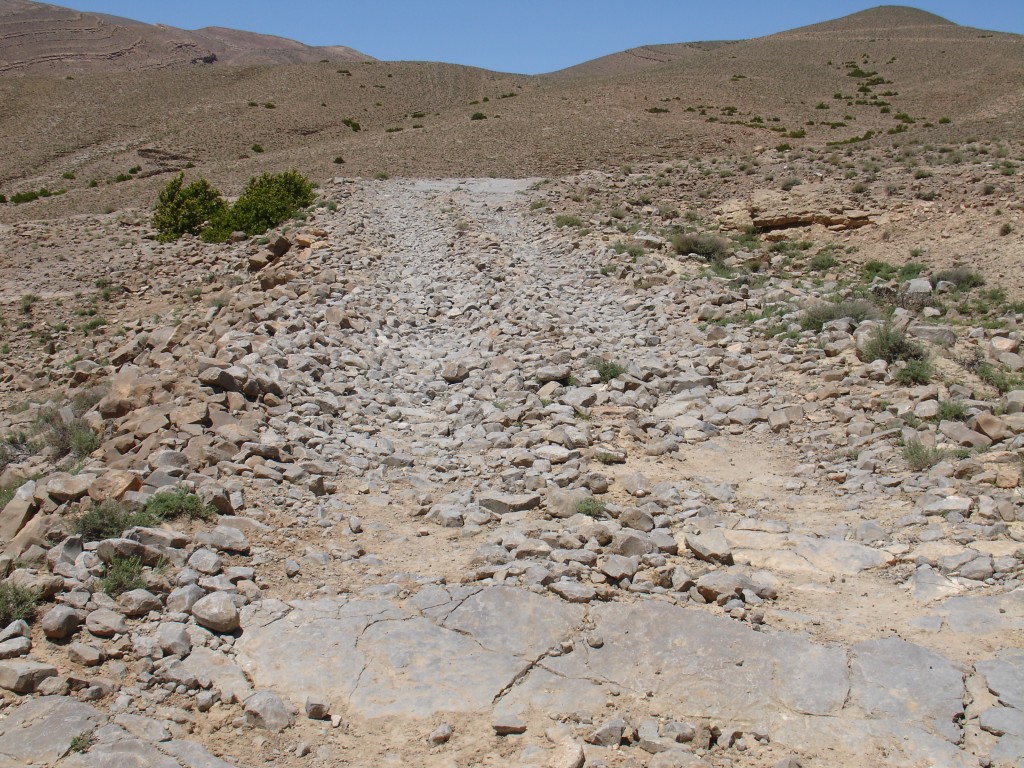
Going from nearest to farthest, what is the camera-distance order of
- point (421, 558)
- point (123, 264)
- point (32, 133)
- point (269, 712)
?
1. point (269, 712)
2. point (421, 558)
3. point (123, 264)
4. point (32, 133)

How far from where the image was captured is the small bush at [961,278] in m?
11.0

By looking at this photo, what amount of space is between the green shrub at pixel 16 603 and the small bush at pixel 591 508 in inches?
137

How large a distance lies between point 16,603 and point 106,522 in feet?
2.93

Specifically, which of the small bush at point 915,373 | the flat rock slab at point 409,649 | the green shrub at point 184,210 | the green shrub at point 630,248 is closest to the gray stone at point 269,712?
the flat rock slab at point 409,649

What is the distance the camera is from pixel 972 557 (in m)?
4.87

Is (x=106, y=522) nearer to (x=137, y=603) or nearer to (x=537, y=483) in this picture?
(x=137, y=603)

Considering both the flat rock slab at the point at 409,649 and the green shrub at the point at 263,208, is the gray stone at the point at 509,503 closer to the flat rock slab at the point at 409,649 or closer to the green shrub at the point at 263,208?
the flat rock slab at the point at 409,649

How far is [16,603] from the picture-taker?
13.3 ft

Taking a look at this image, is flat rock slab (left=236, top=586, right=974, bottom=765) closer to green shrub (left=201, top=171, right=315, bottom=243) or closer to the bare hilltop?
the bare hilltop

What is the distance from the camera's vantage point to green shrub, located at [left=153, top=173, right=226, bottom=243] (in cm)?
2064

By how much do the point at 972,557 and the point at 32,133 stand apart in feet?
149

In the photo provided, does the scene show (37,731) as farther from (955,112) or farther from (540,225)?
(955,112)

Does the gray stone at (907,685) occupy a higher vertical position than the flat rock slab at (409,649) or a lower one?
lower

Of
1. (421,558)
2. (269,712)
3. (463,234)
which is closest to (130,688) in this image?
(269,712)
